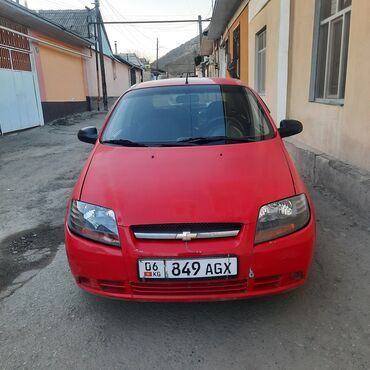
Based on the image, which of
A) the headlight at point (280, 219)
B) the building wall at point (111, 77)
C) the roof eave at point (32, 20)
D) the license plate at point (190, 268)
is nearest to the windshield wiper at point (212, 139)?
the headlight at point (280, 219)

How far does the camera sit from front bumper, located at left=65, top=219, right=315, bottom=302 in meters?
2.14

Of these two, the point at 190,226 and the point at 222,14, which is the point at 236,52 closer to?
the point at 222,14

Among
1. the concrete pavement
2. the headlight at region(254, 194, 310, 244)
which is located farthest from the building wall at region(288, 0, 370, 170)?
the headlight at region(254, 194, 310, 244)

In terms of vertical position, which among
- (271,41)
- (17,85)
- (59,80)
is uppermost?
(271,41)

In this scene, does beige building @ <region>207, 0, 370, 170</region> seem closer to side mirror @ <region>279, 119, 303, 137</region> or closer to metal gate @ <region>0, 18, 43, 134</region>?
side mirror @ <region>279, 119, 303, 137</region>

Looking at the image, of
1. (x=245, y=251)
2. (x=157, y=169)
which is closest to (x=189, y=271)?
(x=245, y=251)

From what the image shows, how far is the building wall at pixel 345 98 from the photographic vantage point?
4105mm

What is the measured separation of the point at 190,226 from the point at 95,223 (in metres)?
0.61

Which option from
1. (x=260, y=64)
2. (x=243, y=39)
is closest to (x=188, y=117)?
(x=260, y=64)

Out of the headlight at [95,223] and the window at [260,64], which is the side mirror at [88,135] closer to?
the headlight at [95,223]

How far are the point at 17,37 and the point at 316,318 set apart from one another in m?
13.6

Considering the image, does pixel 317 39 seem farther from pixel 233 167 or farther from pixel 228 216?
pixel 228 216

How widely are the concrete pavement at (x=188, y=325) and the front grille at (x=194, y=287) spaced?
1.04ft

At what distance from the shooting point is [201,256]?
2119 millimetres
